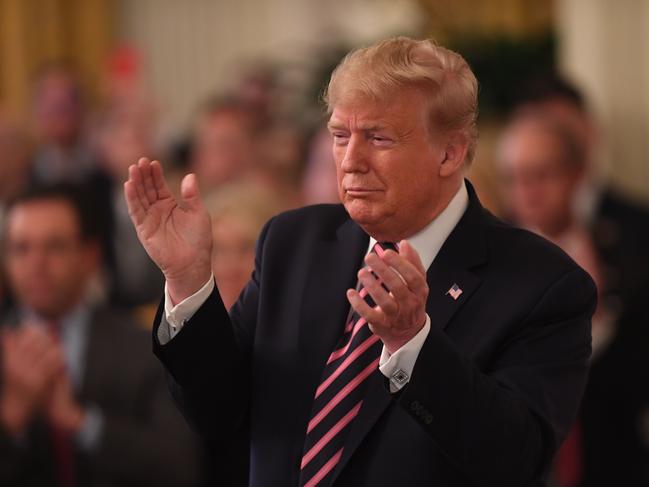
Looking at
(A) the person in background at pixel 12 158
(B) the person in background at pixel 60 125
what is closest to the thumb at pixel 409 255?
(A) the person in background at pixel 12 158

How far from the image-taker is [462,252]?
2572 mm

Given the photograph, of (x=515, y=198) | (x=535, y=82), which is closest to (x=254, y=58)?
(x=535, y=82)

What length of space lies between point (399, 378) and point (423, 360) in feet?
0.22

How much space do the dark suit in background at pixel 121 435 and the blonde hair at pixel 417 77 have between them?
246 cm

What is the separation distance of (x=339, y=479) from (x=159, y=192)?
608 mm

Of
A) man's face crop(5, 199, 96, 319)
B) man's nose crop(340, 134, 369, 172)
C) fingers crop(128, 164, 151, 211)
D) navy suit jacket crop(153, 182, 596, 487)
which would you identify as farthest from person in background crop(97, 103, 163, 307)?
man's nose crop(340, 134, 369, 172)

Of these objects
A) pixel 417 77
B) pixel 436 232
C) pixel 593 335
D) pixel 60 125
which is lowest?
pixel 60 125

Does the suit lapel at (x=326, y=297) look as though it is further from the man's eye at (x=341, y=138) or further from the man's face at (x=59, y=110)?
the man's face at (x=59, y=110)

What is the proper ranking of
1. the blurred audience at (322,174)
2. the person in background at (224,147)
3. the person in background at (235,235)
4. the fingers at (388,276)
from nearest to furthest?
the fingers at (388,276), the person in background at (235,235), the blurred audience at (322,174), the person in background at (224,147)

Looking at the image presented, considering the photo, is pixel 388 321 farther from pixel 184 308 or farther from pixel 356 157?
pixel 184 308

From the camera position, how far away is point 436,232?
258cm

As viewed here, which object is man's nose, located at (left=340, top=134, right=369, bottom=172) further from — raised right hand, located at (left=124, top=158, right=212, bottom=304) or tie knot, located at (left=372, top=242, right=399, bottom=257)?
raised right hand, located at (left=124, top=158, right=212, bottom=304)

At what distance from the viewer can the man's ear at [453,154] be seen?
2.47 m

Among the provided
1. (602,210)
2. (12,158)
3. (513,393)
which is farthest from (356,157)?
(12,158)
